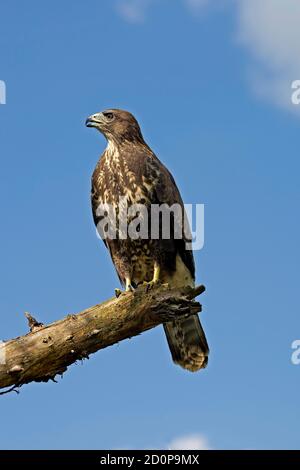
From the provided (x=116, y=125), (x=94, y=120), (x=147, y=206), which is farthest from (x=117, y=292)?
(x=94, y=120)

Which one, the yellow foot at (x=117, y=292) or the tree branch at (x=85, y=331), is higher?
the yellow foot at (x=117, y=292)

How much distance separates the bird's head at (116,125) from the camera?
34.8 feet

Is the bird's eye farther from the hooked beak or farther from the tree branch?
the tree branch

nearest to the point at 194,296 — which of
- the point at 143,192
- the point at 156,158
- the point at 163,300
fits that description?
the point at 163,300

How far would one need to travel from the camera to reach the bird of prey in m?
9.89

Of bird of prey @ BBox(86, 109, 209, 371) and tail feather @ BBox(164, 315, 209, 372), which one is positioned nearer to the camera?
bird of prey @ BBox(86, 109, 209, 371)

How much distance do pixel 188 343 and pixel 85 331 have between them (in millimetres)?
2150

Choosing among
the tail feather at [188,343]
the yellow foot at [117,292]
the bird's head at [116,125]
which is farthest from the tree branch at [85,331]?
the bird's head at [116,125]

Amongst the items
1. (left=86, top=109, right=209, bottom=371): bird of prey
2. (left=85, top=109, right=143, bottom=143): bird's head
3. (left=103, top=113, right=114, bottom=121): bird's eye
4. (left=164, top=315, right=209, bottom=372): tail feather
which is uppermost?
(left=103, top=113, right=114, bottom=121): bird's eye

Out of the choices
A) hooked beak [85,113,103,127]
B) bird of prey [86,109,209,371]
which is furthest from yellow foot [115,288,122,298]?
hooked beak [85,113,103,127]

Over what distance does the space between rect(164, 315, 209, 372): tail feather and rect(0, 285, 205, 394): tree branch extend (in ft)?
3.16

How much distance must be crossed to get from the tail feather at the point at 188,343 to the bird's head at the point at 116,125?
2772 millimetres

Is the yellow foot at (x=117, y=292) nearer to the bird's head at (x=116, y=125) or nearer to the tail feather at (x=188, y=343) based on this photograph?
the tail feather at (x=188, y=343)

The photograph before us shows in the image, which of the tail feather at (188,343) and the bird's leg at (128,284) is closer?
the bird's leg at (128,284)
